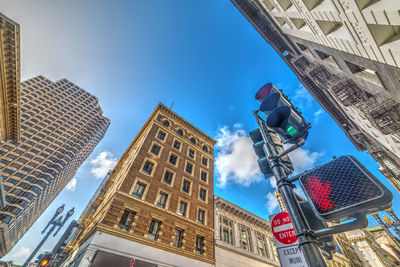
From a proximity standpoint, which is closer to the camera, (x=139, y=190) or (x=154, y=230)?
(x=154, y=230)

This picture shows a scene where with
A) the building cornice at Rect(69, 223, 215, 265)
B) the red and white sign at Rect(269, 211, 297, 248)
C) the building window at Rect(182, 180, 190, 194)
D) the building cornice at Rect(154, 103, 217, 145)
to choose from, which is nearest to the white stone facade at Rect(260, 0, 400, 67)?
the red and white sign at Rect(269, 211, 297, 248)

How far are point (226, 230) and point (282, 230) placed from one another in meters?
19.6

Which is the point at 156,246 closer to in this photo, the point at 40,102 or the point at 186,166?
the point at 186,166

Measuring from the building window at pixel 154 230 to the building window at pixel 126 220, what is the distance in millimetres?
2119

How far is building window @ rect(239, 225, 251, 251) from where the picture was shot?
21.8 m

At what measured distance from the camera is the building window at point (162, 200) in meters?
18.3

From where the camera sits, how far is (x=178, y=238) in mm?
17203

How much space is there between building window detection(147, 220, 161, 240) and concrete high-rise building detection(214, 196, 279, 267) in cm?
771

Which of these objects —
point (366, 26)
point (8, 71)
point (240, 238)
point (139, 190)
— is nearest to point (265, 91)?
point (366, 26)

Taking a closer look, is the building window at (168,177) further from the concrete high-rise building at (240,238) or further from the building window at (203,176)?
the concrete high-rise building at (240,238)

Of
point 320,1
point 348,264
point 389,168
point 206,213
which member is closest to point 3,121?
point 206,213

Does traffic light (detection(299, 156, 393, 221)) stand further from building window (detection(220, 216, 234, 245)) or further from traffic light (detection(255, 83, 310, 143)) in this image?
building window (detection(220, 216, 234, 245))

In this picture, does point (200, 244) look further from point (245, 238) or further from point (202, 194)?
point (245, 238)

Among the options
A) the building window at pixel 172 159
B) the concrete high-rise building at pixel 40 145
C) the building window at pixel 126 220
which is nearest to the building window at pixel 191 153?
the building window at pixel 172 159
